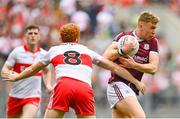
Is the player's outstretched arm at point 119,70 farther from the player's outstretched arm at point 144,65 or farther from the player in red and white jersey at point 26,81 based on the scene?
the player in red and white jersey at point 26,81

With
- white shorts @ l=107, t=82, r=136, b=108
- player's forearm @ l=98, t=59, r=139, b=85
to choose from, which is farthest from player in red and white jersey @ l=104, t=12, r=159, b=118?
player's forearm @ l=98, t=59, r=139, b=85

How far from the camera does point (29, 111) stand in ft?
38.9

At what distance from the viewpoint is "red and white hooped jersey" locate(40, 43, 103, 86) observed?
30.2 ft

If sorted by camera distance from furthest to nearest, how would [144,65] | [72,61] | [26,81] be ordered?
[26,81]
[144,65]
[72,61]

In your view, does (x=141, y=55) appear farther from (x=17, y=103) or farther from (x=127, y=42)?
(x=17, y=103)

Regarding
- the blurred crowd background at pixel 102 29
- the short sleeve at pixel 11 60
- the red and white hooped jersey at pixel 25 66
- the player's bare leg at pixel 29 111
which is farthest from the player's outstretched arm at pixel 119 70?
the blurred crowd background at pixel 102 29

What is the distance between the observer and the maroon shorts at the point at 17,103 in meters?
12.1

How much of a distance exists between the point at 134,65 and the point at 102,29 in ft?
30.3

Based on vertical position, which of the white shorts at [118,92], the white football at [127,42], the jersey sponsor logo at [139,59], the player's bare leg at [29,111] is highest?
the white football at [127,42]

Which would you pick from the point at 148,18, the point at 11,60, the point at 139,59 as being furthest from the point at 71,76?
the point at 11,60

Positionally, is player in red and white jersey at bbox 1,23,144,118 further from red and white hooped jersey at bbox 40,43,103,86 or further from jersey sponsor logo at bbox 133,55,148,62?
jersey sponsor logo at bbox 133,55,148,62

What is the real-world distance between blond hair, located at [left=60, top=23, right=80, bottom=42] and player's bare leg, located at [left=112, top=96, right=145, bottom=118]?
1348mm

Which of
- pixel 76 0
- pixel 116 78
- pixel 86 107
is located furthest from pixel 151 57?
pixel 76 0

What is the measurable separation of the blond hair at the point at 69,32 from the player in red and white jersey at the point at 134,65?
0.73 metres
